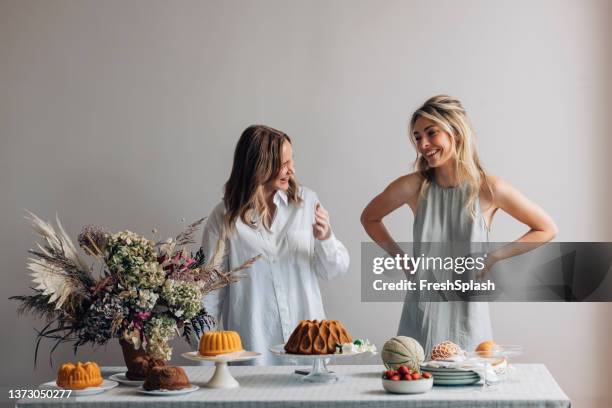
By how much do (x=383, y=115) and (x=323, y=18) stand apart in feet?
1.69

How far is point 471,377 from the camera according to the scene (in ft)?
7.83

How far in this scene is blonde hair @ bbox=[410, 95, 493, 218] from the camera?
3273mm

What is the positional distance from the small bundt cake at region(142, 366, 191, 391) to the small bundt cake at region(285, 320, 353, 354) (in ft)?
1.11

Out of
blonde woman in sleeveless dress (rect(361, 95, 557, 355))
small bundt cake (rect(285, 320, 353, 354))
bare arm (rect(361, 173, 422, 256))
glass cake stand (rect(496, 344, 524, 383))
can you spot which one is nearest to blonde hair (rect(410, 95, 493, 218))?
blonde woman in sleeveless dress (rect(361, 95, 557, 355))

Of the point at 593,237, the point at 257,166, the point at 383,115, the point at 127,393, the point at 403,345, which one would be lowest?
the point at 127,393

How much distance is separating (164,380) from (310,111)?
165cm

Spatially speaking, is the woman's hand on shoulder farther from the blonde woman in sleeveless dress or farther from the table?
the table

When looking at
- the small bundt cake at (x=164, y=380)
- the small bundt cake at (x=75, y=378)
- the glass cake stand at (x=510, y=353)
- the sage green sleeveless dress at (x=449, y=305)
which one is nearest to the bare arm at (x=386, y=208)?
the sage green sleeveless dress at (x=449, y=305)

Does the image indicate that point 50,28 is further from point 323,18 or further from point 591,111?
point 591,111

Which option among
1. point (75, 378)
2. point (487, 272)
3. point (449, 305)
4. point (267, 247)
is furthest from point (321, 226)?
point (75, 378)

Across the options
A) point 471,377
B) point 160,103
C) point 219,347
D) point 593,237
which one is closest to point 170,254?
point 219,347

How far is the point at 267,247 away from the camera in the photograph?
10.8 feet

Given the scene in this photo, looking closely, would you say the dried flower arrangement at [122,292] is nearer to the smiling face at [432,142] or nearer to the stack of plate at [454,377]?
the stack of plate at [454,377]

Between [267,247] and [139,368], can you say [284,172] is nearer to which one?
[267,247]
